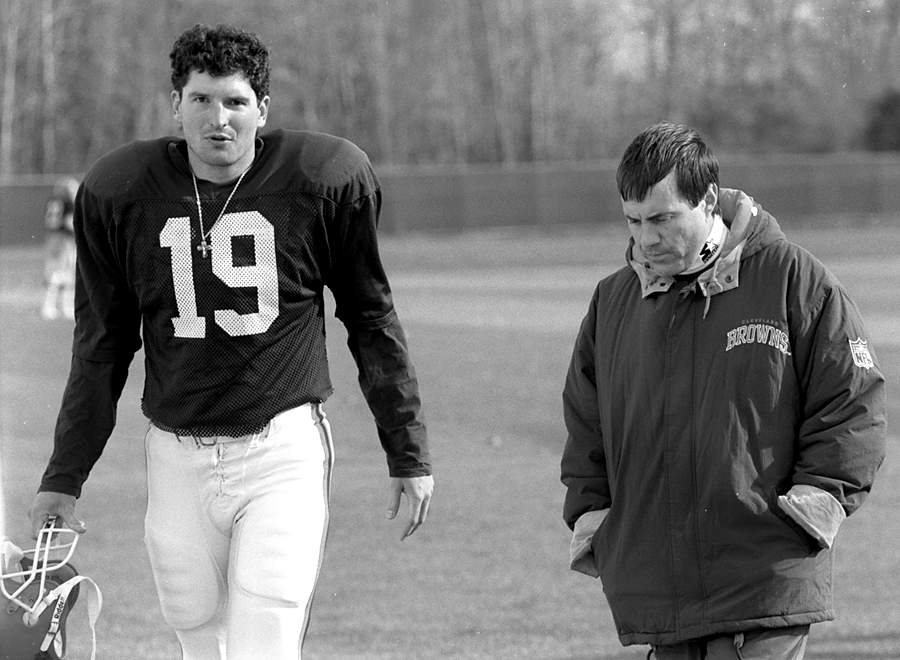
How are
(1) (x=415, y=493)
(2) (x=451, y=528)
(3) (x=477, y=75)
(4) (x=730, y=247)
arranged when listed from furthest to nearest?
(3) (x=477, y=75) < (2) (x=451, y=528) < (1) (x=415, y=493) < (4) (x=730, y=247)

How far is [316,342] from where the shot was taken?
11.4 feet

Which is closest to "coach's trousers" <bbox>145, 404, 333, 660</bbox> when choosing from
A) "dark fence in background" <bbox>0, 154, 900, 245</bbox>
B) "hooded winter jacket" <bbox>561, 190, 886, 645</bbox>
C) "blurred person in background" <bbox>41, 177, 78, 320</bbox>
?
"hooded winter jacket" <bbox>561, 190, 886, 645</bbox>

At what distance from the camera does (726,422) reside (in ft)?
9.92

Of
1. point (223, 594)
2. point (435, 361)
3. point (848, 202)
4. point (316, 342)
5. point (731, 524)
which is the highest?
point (316, 342)

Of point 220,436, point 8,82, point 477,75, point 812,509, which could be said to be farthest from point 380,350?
point 477,75

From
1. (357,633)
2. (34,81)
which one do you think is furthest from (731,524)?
(34,81)

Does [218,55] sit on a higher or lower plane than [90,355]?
higher

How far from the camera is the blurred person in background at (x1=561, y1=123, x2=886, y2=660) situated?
2.99 metres

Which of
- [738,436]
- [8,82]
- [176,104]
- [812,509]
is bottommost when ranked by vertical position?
[8,82]

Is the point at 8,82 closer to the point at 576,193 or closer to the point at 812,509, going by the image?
the point at 576,193

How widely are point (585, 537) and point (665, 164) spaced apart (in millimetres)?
861

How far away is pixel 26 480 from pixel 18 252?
79.2 feet

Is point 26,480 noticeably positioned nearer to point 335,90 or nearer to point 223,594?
point 223,594

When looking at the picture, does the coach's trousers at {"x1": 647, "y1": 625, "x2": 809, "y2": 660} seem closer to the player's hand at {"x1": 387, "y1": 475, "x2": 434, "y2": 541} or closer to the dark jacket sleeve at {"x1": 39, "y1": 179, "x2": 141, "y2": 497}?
the player's hand at {"x1": 387, "y1": 475, "x2": 434, "y2": 541}
